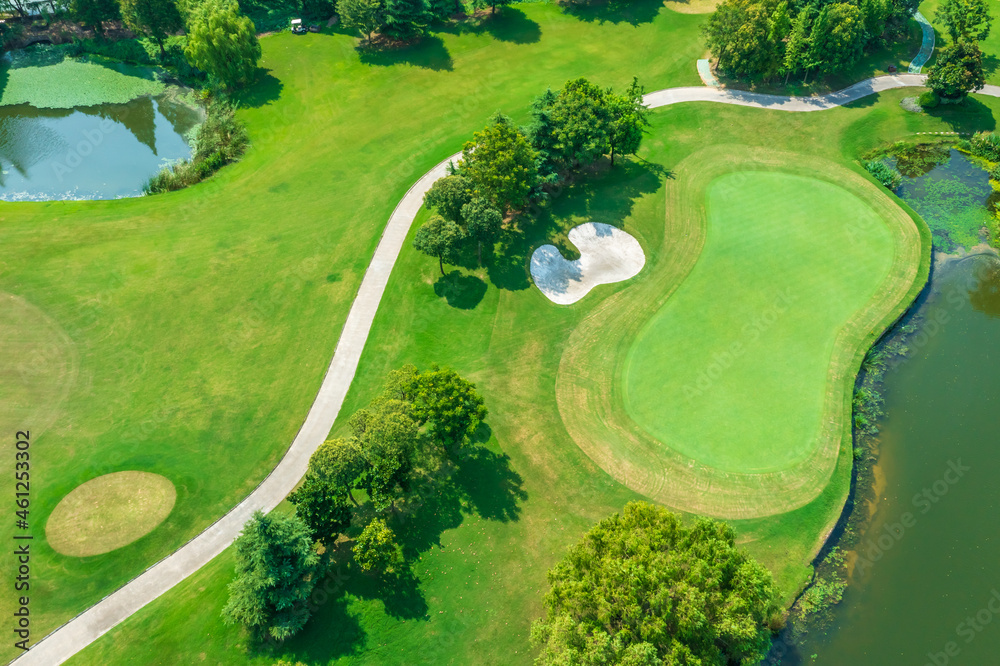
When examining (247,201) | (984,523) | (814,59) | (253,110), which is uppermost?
(814,59)

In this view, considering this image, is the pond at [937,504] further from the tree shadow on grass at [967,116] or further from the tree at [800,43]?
the tree at [800,43]

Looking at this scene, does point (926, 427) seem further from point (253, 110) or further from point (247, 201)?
point (253, 110)

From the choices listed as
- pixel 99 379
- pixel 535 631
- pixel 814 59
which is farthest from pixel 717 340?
pixel 99 379

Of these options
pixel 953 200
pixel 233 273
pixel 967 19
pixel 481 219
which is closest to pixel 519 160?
pixel 481 219

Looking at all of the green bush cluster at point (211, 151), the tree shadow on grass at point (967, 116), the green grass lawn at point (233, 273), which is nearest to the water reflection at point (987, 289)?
the tree shadow on grass at point (967, 116)

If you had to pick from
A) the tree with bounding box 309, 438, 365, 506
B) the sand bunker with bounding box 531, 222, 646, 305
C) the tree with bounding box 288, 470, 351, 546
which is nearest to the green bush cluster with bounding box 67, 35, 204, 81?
the sand bunker with bounding box 531, 222, 646, 305
